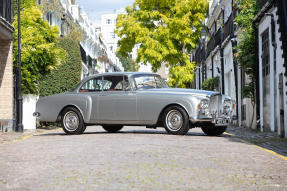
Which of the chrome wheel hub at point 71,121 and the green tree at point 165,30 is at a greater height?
the green tree at point 165,30

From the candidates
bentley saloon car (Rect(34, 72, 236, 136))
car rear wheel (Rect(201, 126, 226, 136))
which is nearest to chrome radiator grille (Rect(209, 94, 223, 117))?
bentley saloon car (Rect(34, 72, 236, 136))

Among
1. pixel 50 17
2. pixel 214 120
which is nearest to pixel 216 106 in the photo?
pixel 214 120

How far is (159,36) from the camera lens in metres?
33.8

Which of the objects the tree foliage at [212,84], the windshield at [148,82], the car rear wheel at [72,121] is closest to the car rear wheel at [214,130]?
the windshield at [148,82]

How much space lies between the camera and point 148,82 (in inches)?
560

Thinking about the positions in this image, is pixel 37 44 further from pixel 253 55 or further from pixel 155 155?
pixel 155 155

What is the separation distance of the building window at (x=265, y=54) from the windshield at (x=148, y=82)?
5.29m

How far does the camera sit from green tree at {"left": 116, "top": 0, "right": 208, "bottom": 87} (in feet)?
110

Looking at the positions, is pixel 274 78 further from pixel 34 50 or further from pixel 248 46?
pixel 34 50

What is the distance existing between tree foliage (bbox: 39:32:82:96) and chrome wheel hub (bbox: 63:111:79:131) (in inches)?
439

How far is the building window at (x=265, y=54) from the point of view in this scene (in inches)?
722

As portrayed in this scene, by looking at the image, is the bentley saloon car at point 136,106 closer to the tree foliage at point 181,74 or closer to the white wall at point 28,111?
the white wall at point 28,111

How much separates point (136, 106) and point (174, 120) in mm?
1180

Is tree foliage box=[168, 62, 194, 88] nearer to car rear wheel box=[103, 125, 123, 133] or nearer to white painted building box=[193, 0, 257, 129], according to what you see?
white painted building box=[193, 0, 257, 129]
